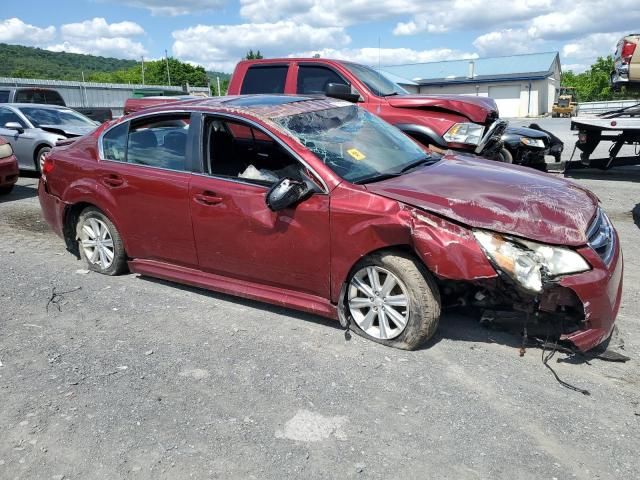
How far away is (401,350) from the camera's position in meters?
3.90

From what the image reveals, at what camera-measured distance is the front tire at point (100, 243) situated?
5.29 metres

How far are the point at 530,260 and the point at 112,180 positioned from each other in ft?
11.7

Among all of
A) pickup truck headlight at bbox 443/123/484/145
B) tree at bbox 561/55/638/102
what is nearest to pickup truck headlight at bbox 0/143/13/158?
pickup truck headlight at bbox 443/123/484/145

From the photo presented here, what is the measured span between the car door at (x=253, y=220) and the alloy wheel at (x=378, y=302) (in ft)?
0.78

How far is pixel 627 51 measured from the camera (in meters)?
11.4

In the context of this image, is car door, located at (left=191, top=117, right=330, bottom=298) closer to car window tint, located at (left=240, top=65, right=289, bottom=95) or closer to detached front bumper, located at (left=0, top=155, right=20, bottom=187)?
car window tint, located at (left=240, top=65, right=289, bottom=95)

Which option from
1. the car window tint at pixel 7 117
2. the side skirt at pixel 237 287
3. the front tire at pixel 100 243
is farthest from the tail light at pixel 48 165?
the car window tint at pixel 7 117

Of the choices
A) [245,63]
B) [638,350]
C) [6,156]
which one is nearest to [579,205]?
[638,350]

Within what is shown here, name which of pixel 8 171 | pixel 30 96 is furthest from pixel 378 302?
pixel 30 96

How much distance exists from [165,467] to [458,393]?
5.55 feet

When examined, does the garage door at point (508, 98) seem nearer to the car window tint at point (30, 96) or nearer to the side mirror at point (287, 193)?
the car window tint at point (30, 96)

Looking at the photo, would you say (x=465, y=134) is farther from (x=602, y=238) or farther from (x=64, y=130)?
(x=64, y=130)

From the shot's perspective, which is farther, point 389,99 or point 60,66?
point 60,66

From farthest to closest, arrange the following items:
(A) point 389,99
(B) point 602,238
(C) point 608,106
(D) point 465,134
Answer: (C) point 608,106
(A) point 389,99
(D) point 465,134
(B) point 602,238
